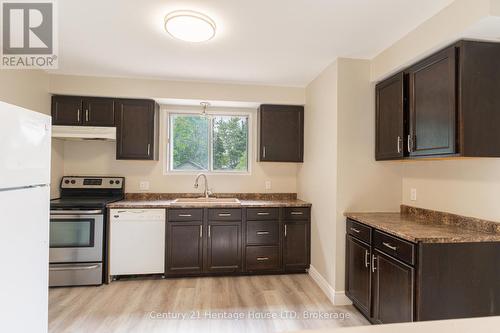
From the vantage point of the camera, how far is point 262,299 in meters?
2.76

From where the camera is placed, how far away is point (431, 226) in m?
2.17

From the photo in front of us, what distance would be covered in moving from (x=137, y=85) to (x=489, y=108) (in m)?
3.49

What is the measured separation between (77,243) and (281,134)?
2.77m

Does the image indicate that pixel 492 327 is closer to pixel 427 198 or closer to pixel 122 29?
pixel 427 198

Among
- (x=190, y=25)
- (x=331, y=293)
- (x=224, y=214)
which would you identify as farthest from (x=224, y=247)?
(x=190, y=25)

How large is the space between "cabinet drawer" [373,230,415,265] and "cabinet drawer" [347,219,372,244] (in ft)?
0.26

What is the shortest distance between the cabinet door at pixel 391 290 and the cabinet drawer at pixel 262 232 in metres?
1.35

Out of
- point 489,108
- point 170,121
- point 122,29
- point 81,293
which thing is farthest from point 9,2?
point 489,108

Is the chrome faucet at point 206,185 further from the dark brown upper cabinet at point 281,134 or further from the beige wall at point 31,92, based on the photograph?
the beige wall at point 31,92

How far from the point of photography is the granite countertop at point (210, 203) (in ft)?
10.6

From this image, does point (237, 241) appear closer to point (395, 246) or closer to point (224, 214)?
point (224, 214)

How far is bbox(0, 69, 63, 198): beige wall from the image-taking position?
8.50 ft

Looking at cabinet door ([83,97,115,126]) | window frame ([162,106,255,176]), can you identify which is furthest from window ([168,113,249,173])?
cabinet door ([83,97,115,126])

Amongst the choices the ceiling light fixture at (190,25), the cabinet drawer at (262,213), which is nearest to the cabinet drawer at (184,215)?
the cabinet drawer at (262,213)
